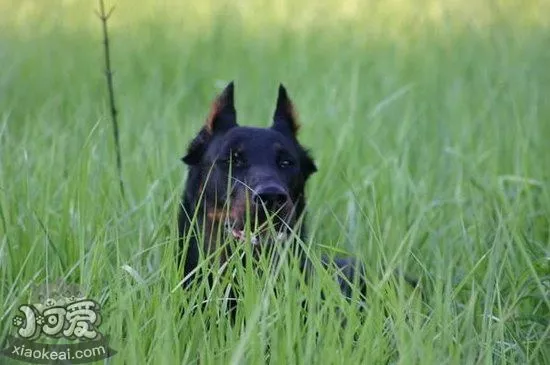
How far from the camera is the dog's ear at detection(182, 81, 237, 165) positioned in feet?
16.3

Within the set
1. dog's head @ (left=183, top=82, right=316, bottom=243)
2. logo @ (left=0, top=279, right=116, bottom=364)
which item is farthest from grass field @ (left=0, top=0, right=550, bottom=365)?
dog's head @ (left=183, top=82, right=316, bottom=243)

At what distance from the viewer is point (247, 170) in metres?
4.67

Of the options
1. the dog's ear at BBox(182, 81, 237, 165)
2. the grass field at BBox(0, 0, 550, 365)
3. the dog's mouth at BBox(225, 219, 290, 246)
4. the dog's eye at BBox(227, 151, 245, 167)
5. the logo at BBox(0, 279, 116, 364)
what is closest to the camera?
the logo at BBox(0, 279, 116, 364)

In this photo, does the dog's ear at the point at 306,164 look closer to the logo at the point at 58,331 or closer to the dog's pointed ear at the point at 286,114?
the dog's pointed ear at the point at 286,114

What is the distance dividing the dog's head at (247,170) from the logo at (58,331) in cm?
60

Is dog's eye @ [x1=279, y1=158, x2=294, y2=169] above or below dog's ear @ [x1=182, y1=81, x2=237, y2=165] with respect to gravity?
below

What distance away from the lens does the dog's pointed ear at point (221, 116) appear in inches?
197

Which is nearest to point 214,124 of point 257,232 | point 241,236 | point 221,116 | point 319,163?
point 221,116

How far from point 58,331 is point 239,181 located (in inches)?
37.0

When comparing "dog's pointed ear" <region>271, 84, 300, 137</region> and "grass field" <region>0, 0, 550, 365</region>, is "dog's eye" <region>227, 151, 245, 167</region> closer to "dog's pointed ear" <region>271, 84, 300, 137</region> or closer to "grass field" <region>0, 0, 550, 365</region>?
"grass field" <region>0, 0, 550, 365</region>

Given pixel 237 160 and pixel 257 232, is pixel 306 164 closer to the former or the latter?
pixel 237 160

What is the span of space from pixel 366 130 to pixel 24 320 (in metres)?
3.59

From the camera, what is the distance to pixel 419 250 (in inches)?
202

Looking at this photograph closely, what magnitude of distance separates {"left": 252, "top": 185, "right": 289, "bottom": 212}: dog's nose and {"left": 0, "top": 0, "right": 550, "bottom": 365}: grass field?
0.61 ft
